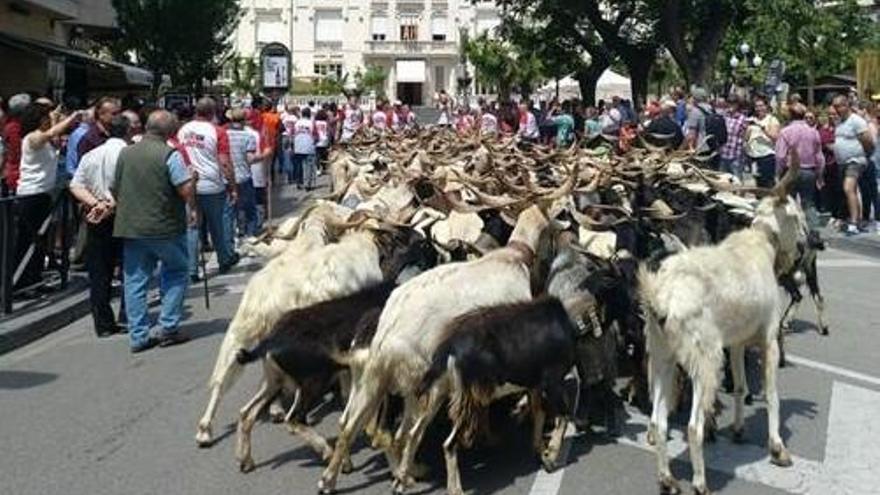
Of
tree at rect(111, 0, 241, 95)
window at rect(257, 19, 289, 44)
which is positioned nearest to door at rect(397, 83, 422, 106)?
window at rect(257, 19, 289, 44)

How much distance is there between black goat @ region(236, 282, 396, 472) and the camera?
620 centimetres

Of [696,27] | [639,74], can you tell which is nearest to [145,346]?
[696,27]

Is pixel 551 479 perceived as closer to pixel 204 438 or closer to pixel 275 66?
pixel 204 438

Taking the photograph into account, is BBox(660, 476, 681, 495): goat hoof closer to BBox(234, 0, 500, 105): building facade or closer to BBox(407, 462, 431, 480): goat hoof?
BBox(407, 462, 431, 480): goat hoof

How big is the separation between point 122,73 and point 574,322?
84.2ft

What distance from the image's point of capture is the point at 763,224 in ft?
23.0

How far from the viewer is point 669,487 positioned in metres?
5.89

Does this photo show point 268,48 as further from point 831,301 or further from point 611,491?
point 611,491

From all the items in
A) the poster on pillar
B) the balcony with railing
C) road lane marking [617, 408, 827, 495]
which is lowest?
road lane marking [617, 408, 827, 495]

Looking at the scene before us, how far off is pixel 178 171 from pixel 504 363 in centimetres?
458

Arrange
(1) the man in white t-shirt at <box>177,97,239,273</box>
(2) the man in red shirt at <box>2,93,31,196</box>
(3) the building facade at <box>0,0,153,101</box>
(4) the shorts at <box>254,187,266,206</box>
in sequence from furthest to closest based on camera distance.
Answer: (3) the building facade at <box>0,0,153,101</box> < (4) the shorts at <box>254,187,266,206</box> < (1) the man in white t-shirt at <box>177,97,239,273</box> < (2) the man in red shirt at <box>2,93,31,196</box>

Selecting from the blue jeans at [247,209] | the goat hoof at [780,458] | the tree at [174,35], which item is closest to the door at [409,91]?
the tree at [174,35]

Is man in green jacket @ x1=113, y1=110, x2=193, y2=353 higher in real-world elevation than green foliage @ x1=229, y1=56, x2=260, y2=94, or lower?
lower

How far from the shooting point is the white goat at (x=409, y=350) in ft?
19.0
